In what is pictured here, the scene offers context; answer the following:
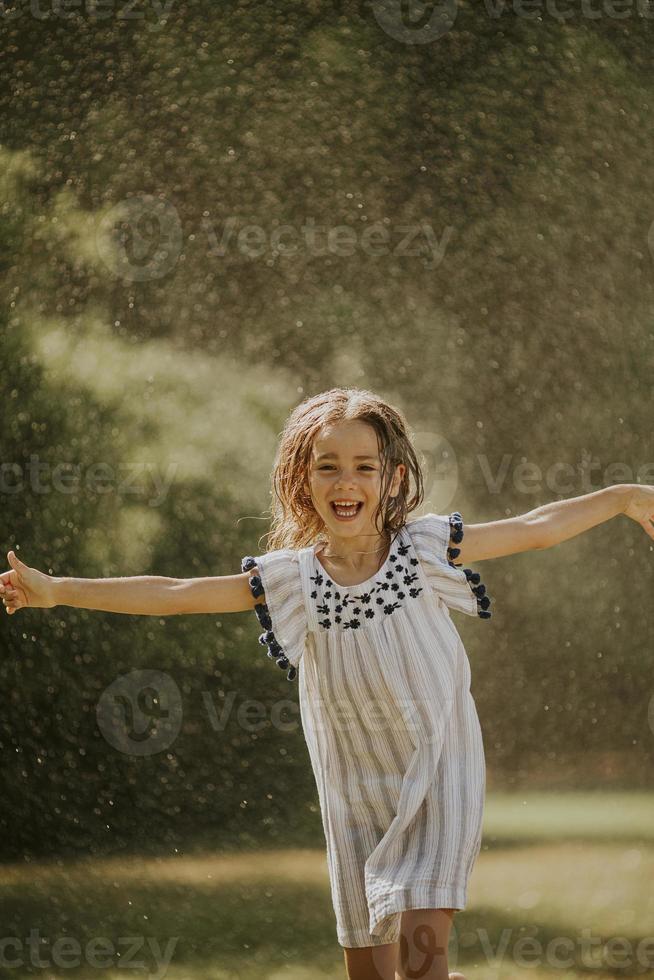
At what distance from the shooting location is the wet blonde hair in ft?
5.40

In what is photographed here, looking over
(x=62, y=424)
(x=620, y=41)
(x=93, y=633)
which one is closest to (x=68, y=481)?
(x=62, y=424)

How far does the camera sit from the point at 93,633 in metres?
2.20

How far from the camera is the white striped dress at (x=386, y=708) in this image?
1.57 metres

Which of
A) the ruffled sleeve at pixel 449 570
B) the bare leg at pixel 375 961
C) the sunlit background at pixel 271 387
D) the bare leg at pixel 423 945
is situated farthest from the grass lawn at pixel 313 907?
the ruffled sleeve at pixel 449 570

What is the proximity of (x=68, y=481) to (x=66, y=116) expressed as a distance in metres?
0.54

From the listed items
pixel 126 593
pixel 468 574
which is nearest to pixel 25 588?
pixel 126 593

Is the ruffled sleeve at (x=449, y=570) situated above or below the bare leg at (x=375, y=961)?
above

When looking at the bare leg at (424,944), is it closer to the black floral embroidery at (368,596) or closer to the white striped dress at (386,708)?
the white striped dress at (386,708)

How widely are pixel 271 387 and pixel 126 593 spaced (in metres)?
0.65

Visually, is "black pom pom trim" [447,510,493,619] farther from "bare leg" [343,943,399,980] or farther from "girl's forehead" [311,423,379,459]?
"bare leg" [343,943,399,980]

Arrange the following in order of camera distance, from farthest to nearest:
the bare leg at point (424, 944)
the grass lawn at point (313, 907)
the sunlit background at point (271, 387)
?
the sunlit background at point (271, 387)
the grass lawn at point (313, 907)
the bare leg at point (424, 944)

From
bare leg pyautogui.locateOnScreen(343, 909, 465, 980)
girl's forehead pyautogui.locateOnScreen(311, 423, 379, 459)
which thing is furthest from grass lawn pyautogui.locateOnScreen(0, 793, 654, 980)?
girl's forehead pyautogui.locateOnScreen(311, 423, 379, 459)

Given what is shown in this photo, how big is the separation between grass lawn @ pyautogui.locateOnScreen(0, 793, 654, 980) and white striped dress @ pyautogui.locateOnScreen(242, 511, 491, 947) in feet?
1.57

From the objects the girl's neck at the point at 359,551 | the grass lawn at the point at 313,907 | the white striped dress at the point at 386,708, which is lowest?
the grass lawn at the point at 313,907
